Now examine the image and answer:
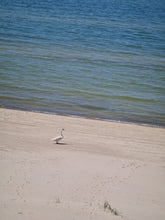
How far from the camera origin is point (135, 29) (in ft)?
135

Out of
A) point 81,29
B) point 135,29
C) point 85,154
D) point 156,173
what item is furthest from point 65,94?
point 135,29

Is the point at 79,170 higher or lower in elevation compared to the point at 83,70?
lower

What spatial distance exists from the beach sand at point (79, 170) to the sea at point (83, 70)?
2437mm

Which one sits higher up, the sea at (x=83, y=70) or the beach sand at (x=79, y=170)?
the sea at (x=83, y=70)

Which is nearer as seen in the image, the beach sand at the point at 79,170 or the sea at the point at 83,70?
the beach sand at the point at 79,170

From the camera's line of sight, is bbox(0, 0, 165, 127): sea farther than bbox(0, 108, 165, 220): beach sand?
Yes

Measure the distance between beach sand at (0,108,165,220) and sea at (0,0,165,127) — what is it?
8.00ft

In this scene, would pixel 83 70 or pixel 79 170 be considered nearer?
pixel 79 170

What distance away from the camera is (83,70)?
2280cm

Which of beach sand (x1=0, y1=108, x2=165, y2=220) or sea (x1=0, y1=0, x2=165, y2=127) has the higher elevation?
sea (x1=0, y1=0, x2=165, y2=127)

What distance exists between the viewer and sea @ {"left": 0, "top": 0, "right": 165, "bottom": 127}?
52.8ft

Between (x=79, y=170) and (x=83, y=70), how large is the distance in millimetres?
14667

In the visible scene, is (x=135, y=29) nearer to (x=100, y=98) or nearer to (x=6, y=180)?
(x=100, y=98)

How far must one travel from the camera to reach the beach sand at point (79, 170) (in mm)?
6867
